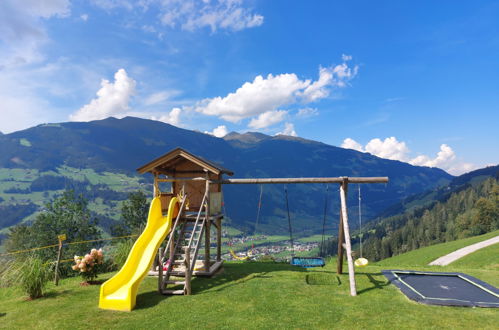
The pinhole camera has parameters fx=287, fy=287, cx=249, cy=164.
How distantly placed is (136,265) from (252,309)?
514 centimetres

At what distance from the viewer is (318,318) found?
362 inches

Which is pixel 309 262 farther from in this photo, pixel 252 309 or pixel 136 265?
pixel 136 265

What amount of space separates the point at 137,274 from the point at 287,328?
6.11 meters

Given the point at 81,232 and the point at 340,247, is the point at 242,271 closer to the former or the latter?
the point at 340,247

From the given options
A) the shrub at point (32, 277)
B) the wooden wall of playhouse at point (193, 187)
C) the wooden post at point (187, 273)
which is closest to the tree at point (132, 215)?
the wooden wall of playhouse at point (193, 187)

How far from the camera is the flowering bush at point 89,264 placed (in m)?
12.7

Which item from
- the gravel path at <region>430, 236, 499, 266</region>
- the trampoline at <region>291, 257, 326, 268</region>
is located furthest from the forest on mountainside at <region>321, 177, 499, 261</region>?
the trampoline at <region>291, 257, 326, 268</region>

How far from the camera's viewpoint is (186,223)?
15.3 meters

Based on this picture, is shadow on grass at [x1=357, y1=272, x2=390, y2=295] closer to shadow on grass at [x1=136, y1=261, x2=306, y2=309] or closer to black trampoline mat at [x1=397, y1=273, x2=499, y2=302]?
black trampoline mat at [x1=397, y1=273, x2=499, y2=302]

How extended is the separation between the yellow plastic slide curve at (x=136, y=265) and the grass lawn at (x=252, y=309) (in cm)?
40

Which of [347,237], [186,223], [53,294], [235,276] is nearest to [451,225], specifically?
[347,237]

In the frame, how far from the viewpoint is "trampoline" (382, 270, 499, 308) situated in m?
10.4

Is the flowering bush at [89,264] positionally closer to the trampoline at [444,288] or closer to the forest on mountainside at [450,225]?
the trampoline at [444,288]

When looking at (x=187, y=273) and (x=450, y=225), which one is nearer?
(x=187, y=273)
